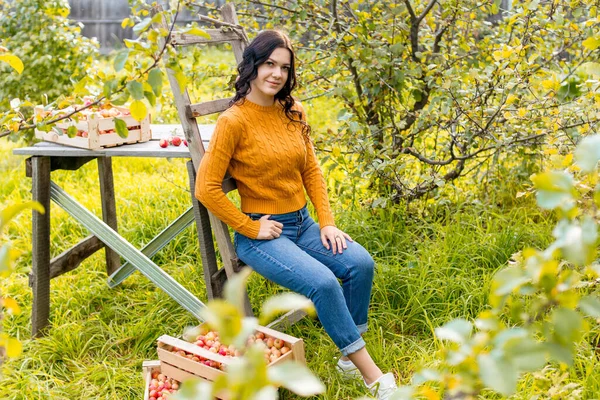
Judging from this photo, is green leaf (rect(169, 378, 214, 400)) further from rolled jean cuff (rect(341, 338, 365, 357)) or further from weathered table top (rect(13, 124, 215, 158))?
weathered table top (rect(13, 124, 215, 158))

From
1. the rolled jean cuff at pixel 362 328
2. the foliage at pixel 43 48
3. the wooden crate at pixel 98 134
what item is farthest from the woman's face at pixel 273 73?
the foliage at pixel 43 48

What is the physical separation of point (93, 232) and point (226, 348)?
84 centimetres

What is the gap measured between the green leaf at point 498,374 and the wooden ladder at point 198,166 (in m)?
1.93

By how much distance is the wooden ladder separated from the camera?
8.50 ft

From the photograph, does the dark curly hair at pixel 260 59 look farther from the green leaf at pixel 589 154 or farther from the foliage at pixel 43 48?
the foliage at pixel 43 48

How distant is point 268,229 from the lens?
2590 mm

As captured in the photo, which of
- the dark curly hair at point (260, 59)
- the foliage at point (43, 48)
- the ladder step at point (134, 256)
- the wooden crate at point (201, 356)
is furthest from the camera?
the foliage at point (43, 48)

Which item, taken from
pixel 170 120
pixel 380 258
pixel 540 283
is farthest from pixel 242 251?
pixel 170 120

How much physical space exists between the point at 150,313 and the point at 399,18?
186 cm

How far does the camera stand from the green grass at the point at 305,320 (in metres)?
2.71

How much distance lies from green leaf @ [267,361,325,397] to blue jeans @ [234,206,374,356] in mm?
1723

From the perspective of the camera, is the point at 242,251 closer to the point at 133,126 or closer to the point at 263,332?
the point at 263,332

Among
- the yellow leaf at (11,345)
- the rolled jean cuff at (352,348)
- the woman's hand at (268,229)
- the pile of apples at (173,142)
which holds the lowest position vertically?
the rolled jean cuff at (352,348)

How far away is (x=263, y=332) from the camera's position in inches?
101
